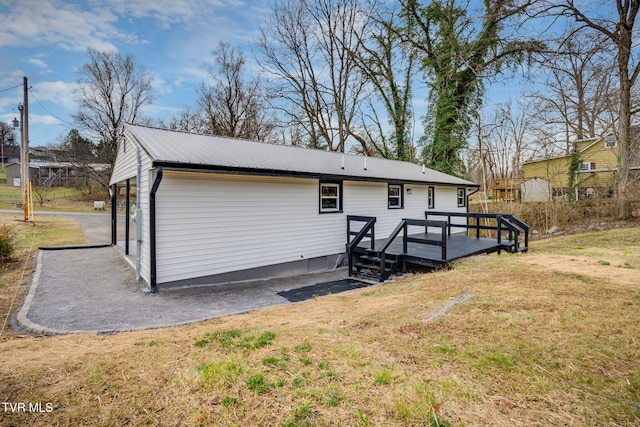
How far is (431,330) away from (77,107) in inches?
1231

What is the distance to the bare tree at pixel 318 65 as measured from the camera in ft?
74.5

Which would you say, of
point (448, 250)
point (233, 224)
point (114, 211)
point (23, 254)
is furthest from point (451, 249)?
point (23, 254)

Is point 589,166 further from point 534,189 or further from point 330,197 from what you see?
point 330,197

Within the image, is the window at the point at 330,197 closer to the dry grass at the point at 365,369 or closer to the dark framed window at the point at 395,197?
the dark framed window at the point at 395,197

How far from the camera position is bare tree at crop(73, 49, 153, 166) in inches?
982

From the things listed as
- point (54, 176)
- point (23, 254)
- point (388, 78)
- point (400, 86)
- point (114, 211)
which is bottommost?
point (23, 254)

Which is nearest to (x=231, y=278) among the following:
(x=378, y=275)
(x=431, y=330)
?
(x=378, y=275)

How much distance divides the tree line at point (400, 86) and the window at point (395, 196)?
6.35 meters

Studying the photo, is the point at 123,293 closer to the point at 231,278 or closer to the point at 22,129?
the point at 231,278

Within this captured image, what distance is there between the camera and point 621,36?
1420cm

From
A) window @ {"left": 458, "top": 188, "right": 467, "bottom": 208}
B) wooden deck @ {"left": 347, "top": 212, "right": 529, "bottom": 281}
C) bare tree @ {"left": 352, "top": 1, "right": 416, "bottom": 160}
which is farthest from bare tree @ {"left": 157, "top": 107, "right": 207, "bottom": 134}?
wooden deck @ {"left": 347, "top": 212, "right": 529, "bottom": 281}

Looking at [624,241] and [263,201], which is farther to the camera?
[624,241]

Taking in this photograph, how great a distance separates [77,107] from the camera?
24906 mm

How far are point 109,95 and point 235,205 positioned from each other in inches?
1004
